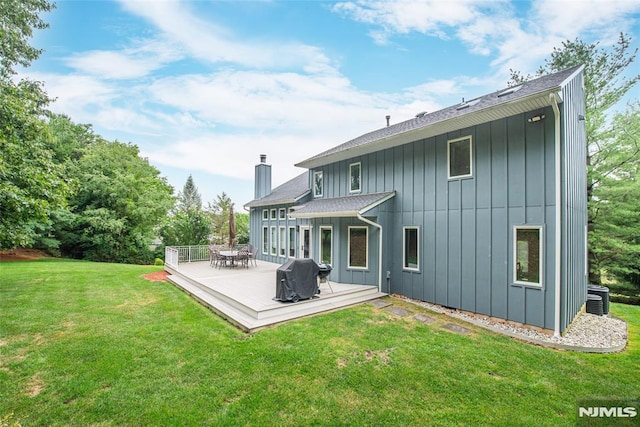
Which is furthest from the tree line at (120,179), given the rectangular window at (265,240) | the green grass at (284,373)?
the rectangular window at (265,240)

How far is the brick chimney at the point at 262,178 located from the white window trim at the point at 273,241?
2839 millimetres

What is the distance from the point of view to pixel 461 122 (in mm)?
6395

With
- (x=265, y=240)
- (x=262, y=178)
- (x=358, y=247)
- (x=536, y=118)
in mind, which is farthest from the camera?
(x=262, y=178)

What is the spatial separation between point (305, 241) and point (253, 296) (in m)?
4.72

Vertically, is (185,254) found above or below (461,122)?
below

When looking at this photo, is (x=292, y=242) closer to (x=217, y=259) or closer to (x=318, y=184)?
(x=318, y=184)

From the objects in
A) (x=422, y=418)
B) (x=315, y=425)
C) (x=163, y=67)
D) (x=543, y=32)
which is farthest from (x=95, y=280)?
(x=543, y=32)

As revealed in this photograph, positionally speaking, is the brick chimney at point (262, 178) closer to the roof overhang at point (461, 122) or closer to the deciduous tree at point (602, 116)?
the roof overhang at point (461, 122)

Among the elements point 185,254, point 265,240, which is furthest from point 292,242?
point 185,254

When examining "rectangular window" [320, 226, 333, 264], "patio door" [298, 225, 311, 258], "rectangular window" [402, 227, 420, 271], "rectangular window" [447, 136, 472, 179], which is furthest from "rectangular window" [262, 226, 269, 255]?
"rectangular window" [447, 136, 472, 179]

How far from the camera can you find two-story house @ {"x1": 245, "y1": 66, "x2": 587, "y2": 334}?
537cm

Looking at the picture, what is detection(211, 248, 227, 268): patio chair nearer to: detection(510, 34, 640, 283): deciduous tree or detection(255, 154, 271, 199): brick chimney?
detection(255, 154, 271, 199): brick chimney

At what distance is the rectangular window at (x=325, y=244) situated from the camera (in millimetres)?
9070

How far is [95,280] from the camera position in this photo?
9.34 meters
